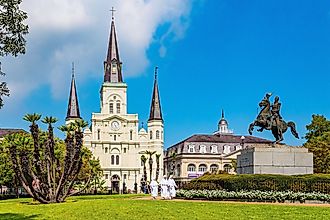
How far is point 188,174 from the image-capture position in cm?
12450

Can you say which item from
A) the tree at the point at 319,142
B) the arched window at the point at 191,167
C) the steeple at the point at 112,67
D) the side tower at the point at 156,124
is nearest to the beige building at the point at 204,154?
the arched window at the point at 191,167

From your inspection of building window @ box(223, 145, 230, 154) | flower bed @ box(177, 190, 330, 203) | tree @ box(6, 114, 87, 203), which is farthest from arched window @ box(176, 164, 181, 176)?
flower bed @ box(177, 190, 330, 203)

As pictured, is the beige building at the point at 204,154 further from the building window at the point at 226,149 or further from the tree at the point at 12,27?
the tree at the point at 12,27

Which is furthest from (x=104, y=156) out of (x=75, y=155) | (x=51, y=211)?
(x=51, y=211)

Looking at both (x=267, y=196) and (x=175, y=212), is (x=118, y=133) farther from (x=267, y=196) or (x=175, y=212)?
(x=175, y=212)

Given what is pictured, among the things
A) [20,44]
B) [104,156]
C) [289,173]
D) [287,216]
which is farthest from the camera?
[104,156]

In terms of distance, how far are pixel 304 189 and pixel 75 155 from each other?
1353 centimetres

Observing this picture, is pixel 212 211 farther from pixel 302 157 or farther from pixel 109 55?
pixel 109 55

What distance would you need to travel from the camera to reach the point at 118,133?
120062 mm

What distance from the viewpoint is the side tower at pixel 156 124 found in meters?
121

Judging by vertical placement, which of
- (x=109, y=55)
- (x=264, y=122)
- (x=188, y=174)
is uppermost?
(x=109, y=55)

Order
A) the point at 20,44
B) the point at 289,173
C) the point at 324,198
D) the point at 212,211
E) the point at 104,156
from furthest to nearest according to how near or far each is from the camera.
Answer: the point at 104,156, the point at 289,173, the point at 324,198, the point at 212,211, the point at 20,44

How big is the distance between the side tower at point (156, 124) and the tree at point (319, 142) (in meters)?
54.8

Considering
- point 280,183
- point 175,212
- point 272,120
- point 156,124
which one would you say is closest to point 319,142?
point 272,120
